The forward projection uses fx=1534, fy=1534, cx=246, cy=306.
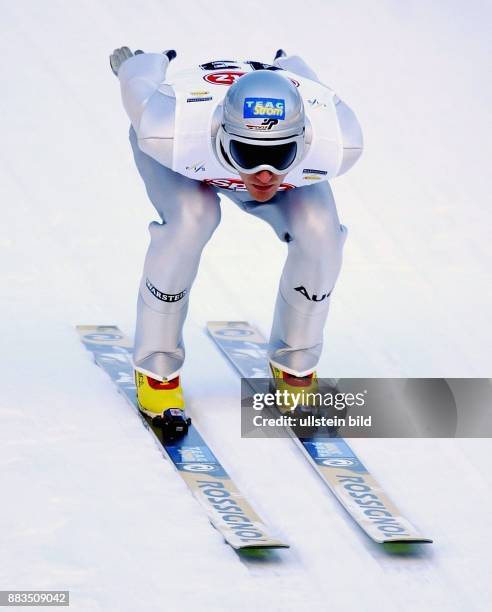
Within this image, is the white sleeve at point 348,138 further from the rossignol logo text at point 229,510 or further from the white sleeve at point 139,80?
the rossignol logo text at point 229,510

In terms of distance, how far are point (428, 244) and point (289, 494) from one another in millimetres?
2634

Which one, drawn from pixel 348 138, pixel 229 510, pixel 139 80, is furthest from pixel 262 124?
pixel 229 510

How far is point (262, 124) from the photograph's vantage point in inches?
177

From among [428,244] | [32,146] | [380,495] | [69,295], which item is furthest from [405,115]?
[380,495]

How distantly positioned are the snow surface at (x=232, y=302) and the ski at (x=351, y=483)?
1.8 inches

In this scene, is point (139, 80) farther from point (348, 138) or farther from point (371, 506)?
point (371, 506)

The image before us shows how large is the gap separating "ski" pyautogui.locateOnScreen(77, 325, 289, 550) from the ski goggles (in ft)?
3.01

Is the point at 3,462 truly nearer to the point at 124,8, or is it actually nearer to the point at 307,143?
the point at 307,143

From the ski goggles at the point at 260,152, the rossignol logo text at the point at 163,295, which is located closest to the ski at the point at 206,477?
the rossignol logo text at the point at 163,295

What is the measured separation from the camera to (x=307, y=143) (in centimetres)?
473

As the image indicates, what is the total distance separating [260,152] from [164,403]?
100 centimetres

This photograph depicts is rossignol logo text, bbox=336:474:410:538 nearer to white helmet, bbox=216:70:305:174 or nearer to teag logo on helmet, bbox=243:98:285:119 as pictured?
white helmet, bbox=216:70:305:174

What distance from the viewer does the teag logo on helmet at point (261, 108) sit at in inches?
177

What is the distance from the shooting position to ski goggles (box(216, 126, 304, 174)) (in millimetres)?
4543
